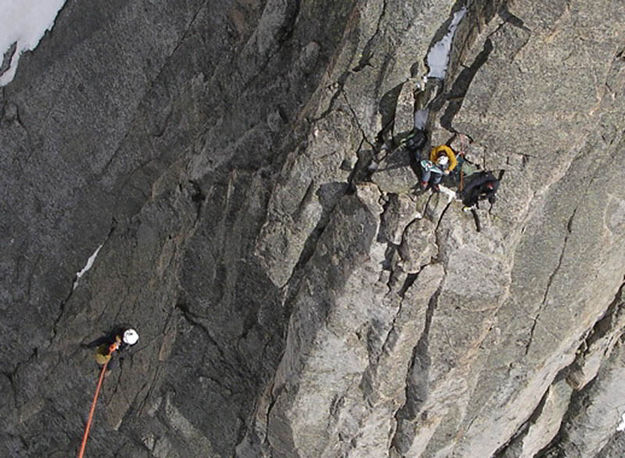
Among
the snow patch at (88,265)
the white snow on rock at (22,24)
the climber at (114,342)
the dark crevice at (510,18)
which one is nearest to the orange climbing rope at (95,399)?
the climber at (114,342)

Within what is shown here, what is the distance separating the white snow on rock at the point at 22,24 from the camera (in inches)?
430

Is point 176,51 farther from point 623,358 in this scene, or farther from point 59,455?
point 623,358

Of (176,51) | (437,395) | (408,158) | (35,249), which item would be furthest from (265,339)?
(35,249)

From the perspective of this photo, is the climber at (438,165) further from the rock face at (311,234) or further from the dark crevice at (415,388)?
the dark crevice at (415,388)

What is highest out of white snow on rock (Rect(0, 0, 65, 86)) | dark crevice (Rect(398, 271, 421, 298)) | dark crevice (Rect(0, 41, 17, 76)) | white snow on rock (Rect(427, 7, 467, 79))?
white snow on rock (Rect(0, 0, 65, 86))

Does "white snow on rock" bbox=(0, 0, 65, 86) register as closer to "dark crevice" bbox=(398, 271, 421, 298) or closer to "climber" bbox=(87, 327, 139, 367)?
"climber" bbox=(87, 327, 139, 367)

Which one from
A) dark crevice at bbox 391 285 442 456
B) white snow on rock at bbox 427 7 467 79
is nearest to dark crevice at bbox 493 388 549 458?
dark crevice at bbox 391 285 442 456

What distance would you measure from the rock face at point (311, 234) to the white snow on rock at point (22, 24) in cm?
35

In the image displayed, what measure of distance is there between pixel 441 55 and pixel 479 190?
1.47 metres

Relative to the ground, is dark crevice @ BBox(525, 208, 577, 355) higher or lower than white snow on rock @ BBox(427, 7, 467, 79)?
lower

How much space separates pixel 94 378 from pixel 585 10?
862 cm

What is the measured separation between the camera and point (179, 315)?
939cm

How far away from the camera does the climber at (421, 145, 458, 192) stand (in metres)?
6.66

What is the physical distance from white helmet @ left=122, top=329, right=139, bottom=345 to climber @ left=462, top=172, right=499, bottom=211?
5.38 meters
